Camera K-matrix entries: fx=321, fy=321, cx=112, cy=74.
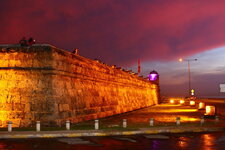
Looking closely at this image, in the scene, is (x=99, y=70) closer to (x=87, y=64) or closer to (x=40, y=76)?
(x=87, y=64)

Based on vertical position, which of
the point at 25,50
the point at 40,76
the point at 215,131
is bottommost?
the point at 215,131

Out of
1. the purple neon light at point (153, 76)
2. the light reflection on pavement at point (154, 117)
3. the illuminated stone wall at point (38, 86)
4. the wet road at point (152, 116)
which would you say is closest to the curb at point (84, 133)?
the wet road at point (152, 116)

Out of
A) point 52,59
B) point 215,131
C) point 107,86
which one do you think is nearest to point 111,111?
point 107,86

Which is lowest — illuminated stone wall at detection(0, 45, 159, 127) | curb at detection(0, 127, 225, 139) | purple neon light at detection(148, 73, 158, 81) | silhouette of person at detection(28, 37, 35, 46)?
curb at detection(0, 127, 225, 139)

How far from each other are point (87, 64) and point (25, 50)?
8291 millimetres

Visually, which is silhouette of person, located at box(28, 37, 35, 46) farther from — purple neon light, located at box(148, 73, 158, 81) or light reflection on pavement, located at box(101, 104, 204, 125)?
purple neon light, located at box(148, 73, 158, 81)

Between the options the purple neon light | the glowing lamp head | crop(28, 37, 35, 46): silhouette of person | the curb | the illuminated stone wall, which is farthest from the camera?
the glowing lamp head

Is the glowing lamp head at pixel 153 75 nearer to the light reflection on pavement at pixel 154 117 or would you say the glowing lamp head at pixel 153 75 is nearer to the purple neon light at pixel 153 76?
the purple neon light at pixel 153 76

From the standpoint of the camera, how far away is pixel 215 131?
19.9 meters

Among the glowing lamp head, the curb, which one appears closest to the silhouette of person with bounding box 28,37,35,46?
the curb

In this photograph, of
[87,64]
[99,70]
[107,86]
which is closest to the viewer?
[87,64]

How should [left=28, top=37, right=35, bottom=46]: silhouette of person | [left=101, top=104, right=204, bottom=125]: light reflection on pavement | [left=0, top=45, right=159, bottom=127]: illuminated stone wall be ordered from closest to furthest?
[left=0, top=45, right=159, bottom=127]: illuminated stone wall, [left=28, top=37, right=35, bottom=46]: silhouette of person, [left=101, top=104, right=204, bottom=125]: light reflection on pavement

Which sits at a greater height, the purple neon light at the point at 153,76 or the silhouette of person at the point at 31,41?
the purple neon light at the point at 153,76

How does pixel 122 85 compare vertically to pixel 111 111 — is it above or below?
above
